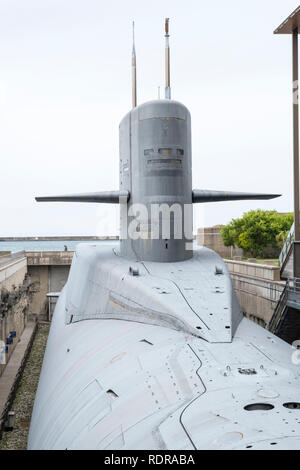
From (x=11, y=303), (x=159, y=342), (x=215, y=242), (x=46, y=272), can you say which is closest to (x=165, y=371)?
(x=159, y=342)

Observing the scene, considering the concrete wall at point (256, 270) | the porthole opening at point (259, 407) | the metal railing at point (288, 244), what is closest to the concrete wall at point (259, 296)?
the concrete wall at point (256, 270)

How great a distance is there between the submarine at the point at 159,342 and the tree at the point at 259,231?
94.8 ft

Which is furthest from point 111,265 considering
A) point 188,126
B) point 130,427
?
point 130,427

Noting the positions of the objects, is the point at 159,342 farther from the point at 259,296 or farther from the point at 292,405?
the point at 259,296

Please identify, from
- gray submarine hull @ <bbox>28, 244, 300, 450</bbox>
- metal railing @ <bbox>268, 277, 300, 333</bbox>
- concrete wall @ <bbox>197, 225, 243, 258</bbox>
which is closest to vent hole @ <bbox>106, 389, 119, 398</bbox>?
gray submarine hull @ <bbox>28, 244, 300, 450</bbox>

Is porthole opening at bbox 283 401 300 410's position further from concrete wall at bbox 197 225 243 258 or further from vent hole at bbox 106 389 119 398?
concrete wall at bbox 197 225 243 258

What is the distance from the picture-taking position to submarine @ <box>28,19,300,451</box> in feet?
17.1

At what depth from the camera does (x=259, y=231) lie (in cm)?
4372

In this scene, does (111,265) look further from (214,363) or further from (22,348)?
(22,348)

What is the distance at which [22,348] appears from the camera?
2389cm

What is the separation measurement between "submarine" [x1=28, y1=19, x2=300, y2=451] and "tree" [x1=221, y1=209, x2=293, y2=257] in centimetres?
2889

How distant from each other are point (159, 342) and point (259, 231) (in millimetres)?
36976

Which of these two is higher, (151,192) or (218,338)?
(151,192)
